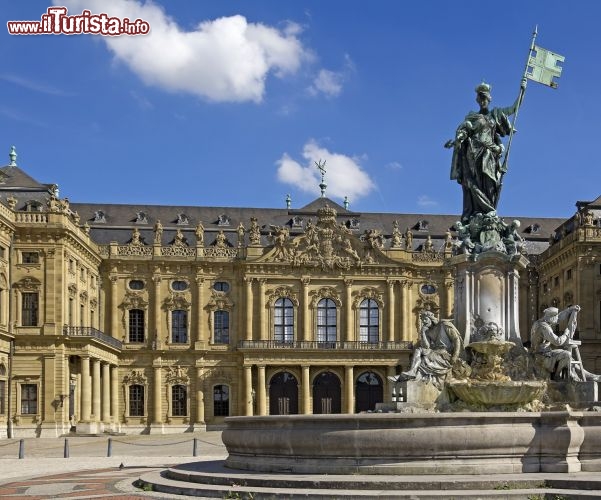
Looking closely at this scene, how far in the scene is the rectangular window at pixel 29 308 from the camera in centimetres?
6431

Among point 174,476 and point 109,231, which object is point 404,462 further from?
point 109,231

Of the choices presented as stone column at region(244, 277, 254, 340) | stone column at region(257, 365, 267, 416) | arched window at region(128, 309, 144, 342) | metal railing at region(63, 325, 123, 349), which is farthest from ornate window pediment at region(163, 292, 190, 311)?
metal railing at region(63, 325, 123, 349)

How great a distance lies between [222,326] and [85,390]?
48.9 ft

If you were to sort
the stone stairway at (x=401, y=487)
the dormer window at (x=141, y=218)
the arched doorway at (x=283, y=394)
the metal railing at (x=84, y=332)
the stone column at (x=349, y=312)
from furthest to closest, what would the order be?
the dormer window at (x=141, y=218) < the stone column at (x=349, y=312) < the arched doorway at (x=283, y=394) < the metal railing at (x=84, y=332) < the stone stairway at (x=401, y=487)

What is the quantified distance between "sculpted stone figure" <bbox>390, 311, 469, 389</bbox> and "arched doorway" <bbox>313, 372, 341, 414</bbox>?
53.4 metres

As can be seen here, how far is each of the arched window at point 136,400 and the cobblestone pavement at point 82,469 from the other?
18.9 meters

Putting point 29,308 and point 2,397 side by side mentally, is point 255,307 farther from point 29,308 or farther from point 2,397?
point 2,397

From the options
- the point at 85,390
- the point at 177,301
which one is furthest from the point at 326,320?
the point at 85,390

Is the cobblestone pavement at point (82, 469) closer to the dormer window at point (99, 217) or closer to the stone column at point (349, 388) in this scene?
the stone column at point (349, 388)

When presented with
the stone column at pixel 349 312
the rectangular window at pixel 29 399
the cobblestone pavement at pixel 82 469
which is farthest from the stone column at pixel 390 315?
the rectangular window at pixel 29 399

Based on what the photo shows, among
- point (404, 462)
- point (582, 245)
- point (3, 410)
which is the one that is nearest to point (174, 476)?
point (404, 462)

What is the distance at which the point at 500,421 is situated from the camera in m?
18.7

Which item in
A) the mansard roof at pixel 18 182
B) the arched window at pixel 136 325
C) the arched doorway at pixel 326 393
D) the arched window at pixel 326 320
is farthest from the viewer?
the arched window at pixel 326 320

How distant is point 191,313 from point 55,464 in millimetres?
43286
